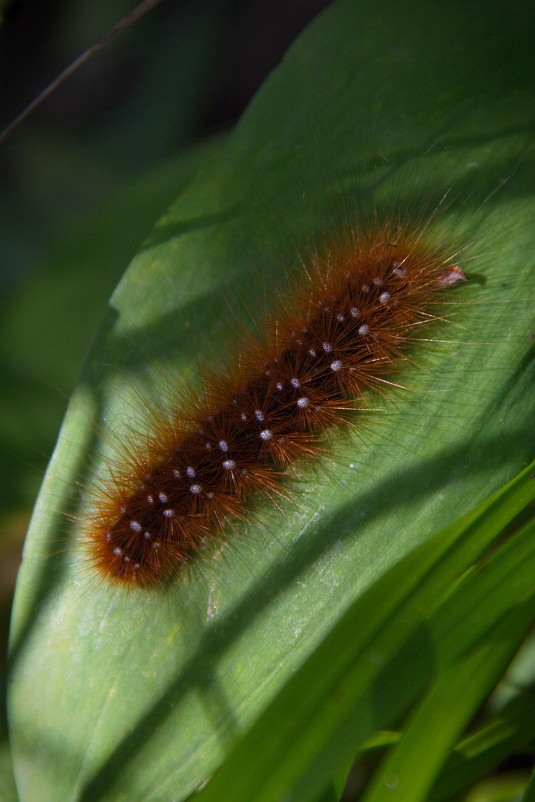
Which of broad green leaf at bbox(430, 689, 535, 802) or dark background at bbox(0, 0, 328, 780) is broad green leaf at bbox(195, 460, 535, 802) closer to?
broad green leaf at bbox(430, 689, 535, 802)

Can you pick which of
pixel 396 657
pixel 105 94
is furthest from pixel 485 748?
pixel 105 94

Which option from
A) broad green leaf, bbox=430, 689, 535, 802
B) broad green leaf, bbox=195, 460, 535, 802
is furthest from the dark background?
broad green leaf, bbox=430, 689, 535, 802

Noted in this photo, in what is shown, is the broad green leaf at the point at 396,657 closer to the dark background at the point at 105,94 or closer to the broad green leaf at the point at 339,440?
the broad green leaf at the point at 339,440

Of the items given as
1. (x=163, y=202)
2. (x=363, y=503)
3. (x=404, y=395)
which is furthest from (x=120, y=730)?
(x=163, y=202)

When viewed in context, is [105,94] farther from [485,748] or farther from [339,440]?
[485,748]

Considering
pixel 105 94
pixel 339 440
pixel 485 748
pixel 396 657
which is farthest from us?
pixel 105 94

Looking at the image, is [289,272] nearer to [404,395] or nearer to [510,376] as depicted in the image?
[404,395]

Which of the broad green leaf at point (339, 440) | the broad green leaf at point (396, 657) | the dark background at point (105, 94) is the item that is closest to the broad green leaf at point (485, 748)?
the broad green leaf at point (396, 657)

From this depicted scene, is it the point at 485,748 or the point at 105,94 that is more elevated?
the point at 105,94
